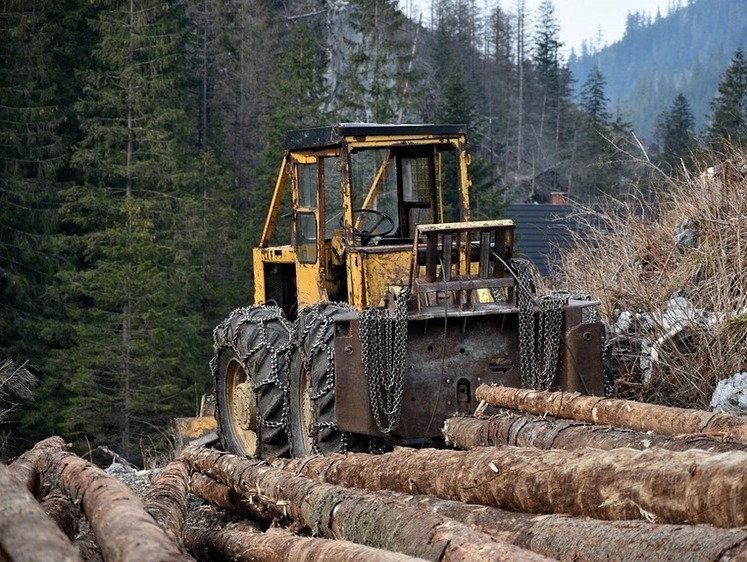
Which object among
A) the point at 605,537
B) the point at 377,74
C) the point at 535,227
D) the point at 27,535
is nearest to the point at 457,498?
the point at 605,537

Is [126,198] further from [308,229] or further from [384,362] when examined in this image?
[384,362]

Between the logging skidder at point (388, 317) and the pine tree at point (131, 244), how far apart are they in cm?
1924

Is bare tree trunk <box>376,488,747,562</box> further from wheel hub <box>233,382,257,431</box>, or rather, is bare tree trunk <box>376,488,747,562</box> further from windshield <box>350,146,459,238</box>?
windshield <box>350,146,459,238</box>

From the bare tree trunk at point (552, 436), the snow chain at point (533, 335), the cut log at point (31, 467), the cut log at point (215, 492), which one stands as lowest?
the cut log at point (215, 492)

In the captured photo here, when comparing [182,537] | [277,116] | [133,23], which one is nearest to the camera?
[182,537]

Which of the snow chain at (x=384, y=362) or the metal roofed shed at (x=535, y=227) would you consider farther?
the metal roofed shed at (x=535, y=227)

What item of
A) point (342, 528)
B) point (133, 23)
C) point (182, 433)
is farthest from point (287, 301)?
point (133, 23)

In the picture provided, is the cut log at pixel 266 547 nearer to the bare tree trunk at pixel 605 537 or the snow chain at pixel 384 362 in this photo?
the bare tree trunk at pixel 605 537

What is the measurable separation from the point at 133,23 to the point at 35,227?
21.7 ft

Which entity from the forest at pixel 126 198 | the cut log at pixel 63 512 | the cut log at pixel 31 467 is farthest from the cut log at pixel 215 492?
the forest at pixel 126 198

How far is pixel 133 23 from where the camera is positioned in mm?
36781

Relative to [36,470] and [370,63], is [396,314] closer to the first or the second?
[36,470]

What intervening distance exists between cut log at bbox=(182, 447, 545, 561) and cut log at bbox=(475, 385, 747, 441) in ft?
5.39

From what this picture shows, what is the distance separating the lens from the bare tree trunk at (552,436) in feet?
20.8
